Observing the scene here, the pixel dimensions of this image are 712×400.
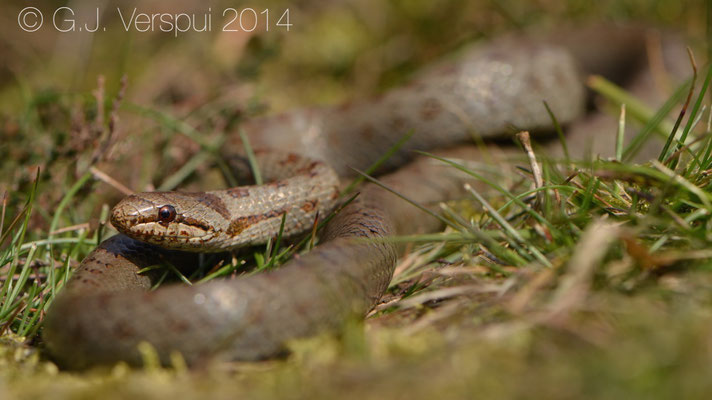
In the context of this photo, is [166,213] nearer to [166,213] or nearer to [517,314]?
[166,213]

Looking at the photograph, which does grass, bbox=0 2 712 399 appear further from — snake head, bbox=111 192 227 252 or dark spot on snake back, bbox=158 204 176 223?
dark spot on snake back, bbox=158 204 176 223

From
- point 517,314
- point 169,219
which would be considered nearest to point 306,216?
point 169,219

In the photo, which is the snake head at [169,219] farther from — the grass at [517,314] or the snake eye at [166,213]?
the grass at [517,314]

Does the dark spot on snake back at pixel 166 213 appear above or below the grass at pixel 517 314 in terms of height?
above

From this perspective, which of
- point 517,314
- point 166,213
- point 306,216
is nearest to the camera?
point 517,314

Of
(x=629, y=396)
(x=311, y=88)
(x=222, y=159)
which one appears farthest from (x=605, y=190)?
(x=311, y=88)

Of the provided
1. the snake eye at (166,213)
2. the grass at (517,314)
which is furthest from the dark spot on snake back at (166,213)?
the grass at (517,314)

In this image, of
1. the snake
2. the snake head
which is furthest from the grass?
the snake head
